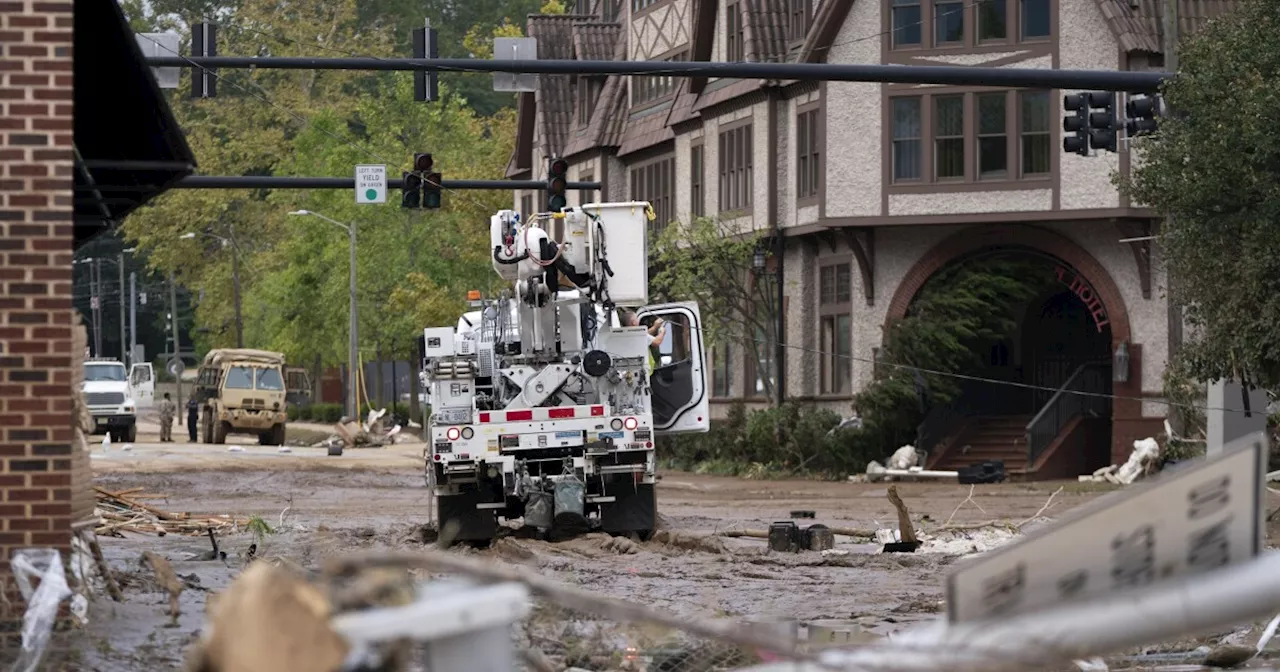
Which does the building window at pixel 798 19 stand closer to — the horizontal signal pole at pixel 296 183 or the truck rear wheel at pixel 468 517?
the horizontal signal pole at pixel 296 183

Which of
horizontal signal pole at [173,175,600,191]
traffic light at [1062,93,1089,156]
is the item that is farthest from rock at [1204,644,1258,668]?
horizontal signal pole at [173,175,600,191]

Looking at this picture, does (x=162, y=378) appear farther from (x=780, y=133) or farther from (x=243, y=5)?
(x=780, y=133)

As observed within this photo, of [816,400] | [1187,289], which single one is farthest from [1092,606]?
[816,400]

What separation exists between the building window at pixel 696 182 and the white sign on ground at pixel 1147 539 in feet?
136

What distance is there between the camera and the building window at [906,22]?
127ft

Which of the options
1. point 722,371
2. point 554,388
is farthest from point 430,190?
point 722,371

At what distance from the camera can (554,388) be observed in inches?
818

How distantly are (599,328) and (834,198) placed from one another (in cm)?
1882

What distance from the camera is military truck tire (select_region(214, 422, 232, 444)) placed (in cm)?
5588

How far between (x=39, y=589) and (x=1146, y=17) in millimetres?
29722

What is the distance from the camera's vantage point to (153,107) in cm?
1289

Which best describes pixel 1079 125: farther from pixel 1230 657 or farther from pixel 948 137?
pixel 948 137

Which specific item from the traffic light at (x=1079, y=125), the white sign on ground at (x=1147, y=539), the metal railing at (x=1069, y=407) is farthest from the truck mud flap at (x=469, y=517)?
the metal railing at (x=1069, y=407)

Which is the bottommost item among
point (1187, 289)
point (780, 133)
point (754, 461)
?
point (754, 461)
